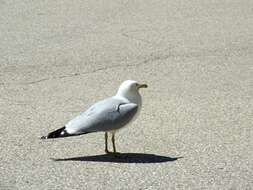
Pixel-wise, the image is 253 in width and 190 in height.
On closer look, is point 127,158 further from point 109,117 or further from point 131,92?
point 131,92

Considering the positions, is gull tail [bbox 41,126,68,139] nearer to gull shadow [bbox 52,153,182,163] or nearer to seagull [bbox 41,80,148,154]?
seagull [bbox 41,80,148,154]

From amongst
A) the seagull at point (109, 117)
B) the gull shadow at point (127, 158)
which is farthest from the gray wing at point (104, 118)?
the gull shadow at point (127, 158)

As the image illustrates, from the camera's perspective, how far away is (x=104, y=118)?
591cm

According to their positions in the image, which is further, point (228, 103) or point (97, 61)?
point (97, 61)

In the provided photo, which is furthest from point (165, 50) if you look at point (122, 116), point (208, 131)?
point (122, 116)

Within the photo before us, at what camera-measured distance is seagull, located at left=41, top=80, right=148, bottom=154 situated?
5848mm

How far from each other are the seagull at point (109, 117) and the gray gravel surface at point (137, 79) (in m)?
0.24

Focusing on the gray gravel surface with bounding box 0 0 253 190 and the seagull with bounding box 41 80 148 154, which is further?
the seagull with bounding box 41 80 148 154

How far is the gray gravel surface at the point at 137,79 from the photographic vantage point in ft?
18.6

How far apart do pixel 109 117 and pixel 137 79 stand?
107 inches

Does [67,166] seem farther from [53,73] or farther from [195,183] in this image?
[53,73]

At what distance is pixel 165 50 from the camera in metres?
9.89

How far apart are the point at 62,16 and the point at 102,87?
3966 mm

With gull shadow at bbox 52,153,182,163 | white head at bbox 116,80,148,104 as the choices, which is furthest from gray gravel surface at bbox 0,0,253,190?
white head at bbox 116,80,148,104
